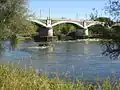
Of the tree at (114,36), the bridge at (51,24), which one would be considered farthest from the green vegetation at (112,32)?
the bridge at (51,24)

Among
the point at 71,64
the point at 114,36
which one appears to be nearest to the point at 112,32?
the point at 114,36

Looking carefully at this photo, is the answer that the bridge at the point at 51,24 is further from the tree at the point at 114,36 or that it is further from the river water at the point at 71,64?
the tree at the point at 114,36

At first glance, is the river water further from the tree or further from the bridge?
the bridge

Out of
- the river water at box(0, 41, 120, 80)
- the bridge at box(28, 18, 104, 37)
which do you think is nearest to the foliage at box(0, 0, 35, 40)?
the river water at box(0, 41, 120, 80)

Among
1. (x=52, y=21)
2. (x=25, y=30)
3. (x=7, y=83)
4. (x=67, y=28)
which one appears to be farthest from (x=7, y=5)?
(x=67, y=28)

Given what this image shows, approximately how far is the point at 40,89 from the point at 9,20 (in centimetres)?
1243

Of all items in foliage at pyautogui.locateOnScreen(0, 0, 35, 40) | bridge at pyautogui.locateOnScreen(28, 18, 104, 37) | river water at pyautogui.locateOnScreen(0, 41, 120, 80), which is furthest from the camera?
bridge at pyautogui.locateOnScreen(28, 18, 104, 37)

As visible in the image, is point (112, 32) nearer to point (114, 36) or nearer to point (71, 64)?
point (114, 36)

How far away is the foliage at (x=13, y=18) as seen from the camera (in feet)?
55.6

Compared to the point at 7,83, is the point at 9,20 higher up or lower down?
higher up

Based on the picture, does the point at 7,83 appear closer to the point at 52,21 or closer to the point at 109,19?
the point at 109,19

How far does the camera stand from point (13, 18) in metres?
17.3

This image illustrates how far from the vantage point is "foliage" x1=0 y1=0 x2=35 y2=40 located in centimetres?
1694

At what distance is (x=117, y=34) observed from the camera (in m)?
19.0
